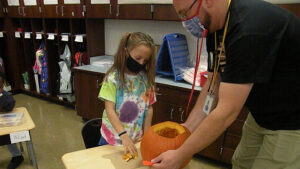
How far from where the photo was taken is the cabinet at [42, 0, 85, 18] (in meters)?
3.02

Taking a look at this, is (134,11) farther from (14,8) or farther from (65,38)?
(14,8)

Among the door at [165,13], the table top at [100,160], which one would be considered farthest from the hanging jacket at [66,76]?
the table top at [100,160]

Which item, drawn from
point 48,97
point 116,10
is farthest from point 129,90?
point 48,97

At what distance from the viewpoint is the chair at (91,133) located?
1.36 m

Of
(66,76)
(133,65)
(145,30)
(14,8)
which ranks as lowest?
(66,76)

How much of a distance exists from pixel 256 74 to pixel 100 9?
2.55m

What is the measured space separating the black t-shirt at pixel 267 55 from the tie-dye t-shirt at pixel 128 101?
0.65m

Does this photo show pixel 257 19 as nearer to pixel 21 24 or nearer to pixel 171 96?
pixel 171 96

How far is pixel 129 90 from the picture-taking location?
126 cm

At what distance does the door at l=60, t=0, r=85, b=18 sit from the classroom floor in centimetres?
153

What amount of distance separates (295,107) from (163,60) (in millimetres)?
1671

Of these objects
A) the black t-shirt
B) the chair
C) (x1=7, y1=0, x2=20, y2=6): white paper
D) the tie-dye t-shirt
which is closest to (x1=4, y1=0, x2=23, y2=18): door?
(x1=7, y1=0, x2=20, y2=6): white paper

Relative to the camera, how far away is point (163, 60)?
2383 mm

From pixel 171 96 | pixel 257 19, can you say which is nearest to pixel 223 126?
pixel 257 19
